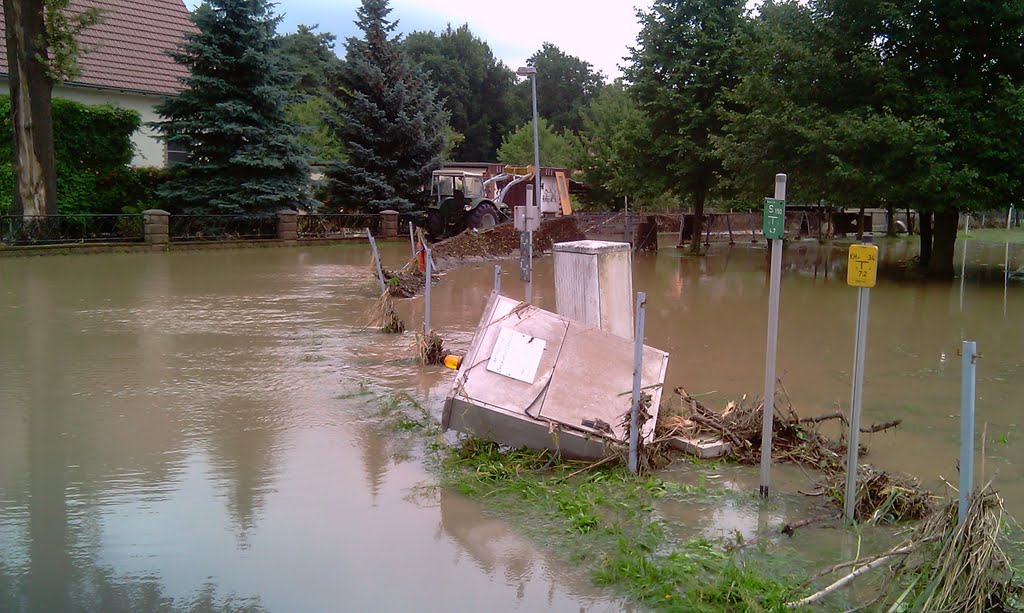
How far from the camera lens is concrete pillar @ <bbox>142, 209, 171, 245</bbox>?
85.3ft

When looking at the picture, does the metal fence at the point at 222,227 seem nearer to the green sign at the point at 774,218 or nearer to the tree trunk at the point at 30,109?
the tree trunk at the point at 30,109

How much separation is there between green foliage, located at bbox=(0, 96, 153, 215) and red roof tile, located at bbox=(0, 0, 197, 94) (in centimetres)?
398

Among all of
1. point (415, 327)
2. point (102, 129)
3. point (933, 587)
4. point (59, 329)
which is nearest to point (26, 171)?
point (102, 129)

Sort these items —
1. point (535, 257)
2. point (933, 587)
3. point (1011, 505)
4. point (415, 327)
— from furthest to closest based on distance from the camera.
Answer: point (535, 257) < point (415, 327) < point (1011, 505) < point (933, 587)

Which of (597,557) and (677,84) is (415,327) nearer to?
(597,557)

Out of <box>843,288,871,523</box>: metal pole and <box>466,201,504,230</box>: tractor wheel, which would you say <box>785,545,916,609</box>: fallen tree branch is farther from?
<box>466,201,504,230</box>: tractor wheel

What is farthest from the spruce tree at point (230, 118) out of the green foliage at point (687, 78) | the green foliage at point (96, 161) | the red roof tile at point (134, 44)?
the green foliage at point (687, 78)

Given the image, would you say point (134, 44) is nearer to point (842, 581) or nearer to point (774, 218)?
point (774, 218)

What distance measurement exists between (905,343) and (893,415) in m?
4.22

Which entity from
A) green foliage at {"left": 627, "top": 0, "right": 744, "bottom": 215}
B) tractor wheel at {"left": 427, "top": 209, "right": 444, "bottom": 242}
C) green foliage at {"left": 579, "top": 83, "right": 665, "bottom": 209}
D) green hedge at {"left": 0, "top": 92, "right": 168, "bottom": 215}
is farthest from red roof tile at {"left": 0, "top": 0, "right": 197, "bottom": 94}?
green foliage at {"left": 627, "top": 0, "right": 744, "bottom": 215}

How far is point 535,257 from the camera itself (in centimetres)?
2606

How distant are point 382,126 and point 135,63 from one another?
9796 millimetres

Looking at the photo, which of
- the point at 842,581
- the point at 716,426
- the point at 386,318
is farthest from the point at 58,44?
the point at 842,581

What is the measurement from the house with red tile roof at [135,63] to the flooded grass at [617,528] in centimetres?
2841
